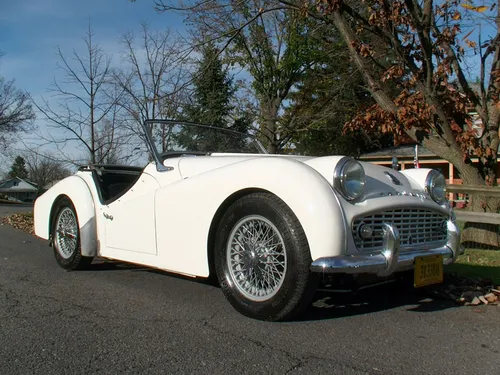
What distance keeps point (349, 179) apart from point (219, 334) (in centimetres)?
138

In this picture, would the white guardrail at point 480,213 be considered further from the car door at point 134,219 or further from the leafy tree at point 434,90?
the car door at point 134,219

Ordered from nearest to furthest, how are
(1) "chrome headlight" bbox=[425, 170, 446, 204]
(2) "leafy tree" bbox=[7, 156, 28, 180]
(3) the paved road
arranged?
(3) the paved road, (1) "chrome headlight" bbox=[425, 170, 446, 204], (2) "leafy tree" bbox=[7, 156, 28, 180]

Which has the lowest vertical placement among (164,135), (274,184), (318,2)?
(274,184)

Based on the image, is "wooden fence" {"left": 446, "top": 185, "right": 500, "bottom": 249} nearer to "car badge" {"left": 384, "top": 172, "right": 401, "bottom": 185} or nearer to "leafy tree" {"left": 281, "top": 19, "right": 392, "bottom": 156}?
"car badge" {"left": 384, "top": 172, "right": 401, "bottom": 185}

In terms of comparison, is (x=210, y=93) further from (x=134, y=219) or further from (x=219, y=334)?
Answer: (x=219, y=334)

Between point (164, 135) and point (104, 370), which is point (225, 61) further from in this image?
point (104, 370)

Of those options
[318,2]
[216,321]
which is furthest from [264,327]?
[318,2]

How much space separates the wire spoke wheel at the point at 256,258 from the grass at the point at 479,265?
2547mm

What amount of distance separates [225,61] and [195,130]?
8985 mm

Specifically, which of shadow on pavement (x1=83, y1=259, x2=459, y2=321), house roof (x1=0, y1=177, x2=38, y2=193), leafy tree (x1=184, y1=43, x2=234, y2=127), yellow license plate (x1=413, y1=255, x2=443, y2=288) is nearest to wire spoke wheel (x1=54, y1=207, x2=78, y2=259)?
shadow on pavement (x1=83, y1=259, x2=459, y2=321)

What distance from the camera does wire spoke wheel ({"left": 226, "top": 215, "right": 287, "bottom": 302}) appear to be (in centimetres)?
337

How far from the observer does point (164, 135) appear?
5.27m

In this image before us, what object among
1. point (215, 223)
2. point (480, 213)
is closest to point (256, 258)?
point (215, 223)

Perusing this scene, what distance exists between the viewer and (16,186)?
306ft
